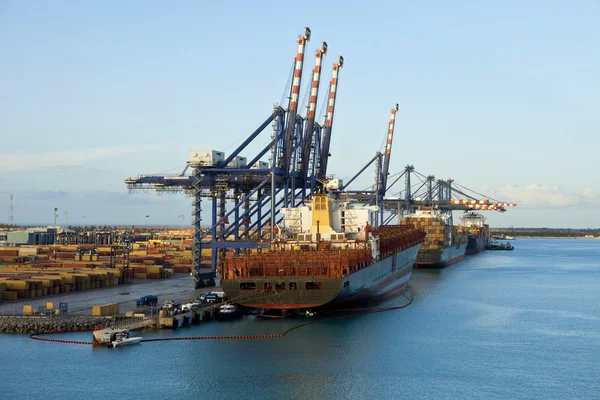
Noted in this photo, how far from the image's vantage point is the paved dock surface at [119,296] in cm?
5022

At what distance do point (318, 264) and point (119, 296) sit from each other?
19.4 m

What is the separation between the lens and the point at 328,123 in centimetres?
9300

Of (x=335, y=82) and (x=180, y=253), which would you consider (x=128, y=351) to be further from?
(x=180, y=253)

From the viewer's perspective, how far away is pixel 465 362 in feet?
126

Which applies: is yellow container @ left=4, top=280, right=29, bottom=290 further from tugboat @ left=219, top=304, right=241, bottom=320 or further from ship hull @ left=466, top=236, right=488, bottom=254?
ship hull @ left=466, top=236, right=488, bottom=254

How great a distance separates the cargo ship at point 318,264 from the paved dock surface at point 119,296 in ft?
23.3

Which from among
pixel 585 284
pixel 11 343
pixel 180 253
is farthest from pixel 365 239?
pixel 180 253

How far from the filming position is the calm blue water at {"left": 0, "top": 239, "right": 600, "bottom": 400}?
3291cm

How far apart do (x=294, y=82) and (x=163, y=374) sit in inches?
1874

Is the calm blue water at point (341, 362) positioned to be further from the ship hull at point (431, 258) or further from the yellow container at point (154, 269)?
the ship hull at point (431, 258)

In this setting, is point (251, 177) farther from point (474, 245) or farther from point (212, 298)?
point (474, 245)

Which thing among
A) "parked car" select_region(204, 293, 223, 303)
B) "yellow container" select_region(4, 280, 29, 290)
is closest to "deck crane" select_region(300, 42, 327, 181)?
"parked car" select_region(204, 293, 223, 303)

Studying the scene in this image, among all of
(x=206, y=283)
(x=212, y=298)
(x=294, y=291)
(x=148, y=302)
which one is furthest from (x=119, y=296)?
(x=294, y=291)

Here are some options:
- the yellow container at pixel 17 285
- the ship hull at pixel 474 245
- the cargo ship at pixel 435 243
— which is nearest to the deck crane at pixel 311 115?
the yellow container at pixel 17 285
